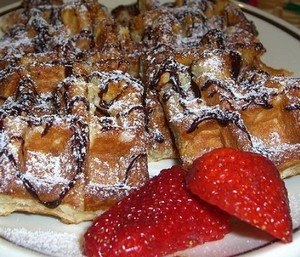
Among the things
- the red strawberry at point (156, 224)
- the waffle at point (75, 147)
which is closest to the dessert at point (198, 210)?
the red strawberry at point (156, 224)

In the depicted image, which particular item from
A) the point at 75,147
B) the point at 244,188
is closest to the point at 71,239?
the point at 75,147

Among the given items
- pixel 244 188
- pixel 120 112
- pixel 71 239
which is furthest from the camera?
pixel 120 112

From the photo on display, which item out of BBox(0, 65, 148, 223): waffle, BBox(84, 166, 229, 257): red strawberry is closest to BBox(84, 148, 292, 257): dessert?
BBox(84, 166, 229, 257): red strawberry

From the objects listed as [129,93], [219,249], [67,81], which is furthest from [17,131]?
[219,249]

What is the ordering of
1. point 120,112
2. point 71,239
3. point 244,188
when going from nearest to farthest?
point 244,188, point 71,239, point 120,112

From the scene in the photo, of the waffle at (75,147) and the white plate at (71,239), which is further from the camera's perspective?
the waffle at (75,147)

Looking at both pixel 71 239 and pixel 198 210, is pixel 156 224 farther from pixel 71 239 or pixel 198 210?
pixel 71 239

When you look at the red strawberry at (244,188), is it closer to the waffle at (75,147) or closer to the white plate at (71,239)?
the white plate at (71,239)
